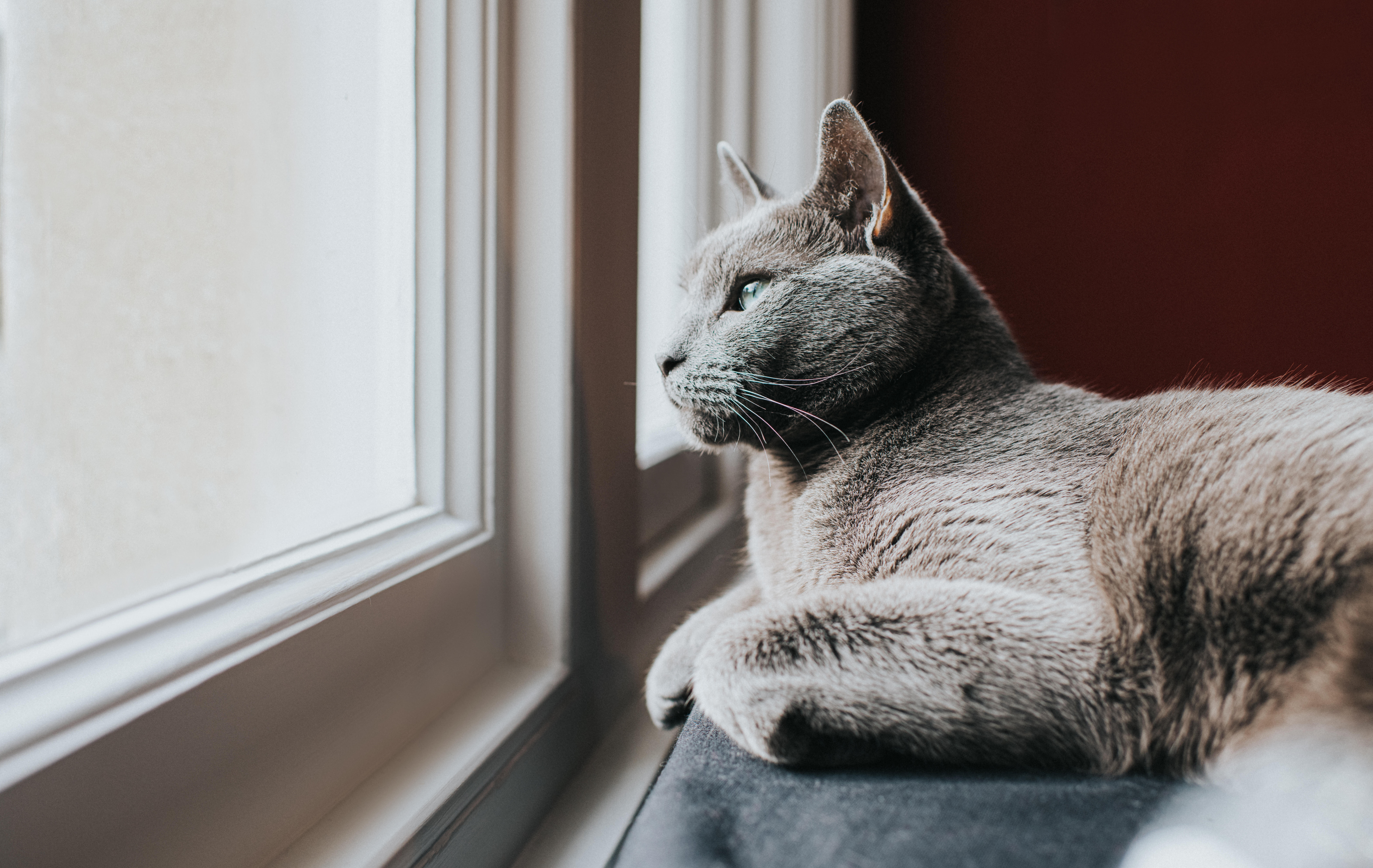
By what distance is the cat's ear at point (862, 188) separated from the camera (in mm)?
610

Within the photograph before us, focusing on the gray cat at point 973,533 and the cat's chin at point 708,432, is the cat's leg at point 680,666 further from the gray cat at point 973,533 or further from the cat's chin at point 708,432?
the cat's chin at point 708,432

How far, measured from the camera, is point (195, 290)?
1.67ft

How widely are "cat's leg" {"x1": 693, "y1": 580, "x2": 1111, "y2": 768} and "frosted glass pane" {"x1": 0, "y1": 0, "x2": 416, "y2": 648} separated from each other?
0.36 m

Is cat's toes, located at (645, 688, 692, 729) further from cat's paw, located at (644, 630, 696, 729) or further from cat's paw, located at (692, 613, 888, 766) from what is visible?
cat's paw, located at (692, 613, 888, 766)

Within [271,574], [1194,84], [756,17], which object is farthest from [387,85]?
[1194,84]

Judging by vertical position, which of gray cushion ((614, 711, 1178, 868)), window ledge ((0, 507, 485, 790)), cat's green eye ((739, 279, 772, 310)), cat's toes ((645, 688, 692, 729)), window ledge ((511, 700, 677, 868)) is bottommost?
window ledge ((511, 700, 677, 868))

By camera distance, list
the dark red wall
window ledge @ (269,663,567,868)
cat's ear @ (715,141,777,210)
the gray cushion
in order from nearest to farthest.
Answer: the gray cushion → window ledge @ (269,663,567,868) → cat's ear @ (715,141,777,210) → the dark red wall

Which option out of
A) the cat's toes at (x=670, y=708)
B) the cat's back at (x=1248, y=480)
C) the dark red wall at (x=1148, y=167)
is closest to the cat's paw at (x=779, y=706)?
the cat's toes at (x=670, y=708)

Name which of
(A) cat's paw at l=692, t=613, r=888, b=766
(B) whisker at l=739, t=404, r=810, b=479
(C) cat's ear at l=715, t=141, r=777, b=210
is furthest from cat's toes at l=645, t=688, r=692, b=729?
(C) cat's ear at l=715, t=141, r=777, b=210

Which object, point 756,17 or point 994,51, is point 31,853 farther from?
point 994,51

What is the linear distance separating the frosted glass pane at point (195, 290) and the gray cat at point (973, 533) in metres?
0.28

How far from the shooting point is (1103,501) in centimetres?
51

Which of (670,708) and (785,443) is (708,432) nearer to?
(785,443)

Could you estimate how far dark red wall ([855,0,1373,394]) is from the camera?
1473 millimetres
